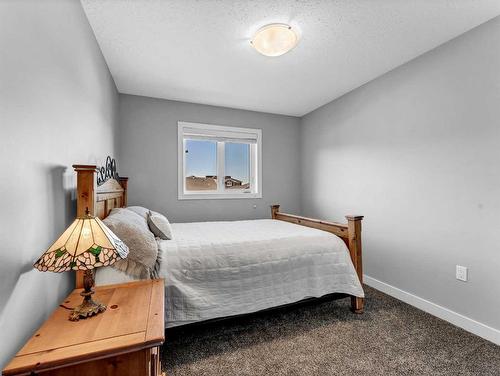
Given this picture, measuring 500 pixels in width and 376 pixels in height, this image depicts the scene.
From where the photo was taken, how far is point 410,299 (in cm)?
254

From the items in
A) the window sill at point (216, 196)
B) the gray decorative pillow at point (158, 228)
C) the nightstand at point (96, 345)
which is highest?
the window sill at point (216, 196)

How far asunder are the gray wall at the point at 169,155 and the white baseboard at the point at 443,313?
203cm

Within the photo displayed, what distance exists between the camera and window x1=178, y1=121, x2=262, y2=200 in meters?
3.76

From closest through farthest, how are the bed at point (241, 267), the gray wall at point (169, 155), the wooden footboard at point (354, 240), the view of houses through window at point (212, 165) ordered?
1. the bed at point (241, 267)
2. the wooden footboard at point (354, 240)
3. the gray wall at point (169, 155)
4. the view of houses through window at point (212, 165)

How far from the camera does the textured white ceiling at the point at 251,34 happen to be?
1.79 meters

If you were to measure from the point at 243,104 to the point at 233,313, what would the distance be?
2.95 m

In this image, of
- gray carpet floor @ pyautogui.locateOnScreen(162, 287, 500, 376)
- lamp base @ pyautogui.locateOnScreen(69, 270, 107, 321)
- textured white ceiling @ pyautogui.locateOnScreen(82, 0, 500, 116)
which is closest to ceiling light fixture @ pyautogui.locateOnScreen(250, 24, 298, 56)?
textured white ceiling @ pyautogui.locateOnScreen(82, 0, 500, 116)

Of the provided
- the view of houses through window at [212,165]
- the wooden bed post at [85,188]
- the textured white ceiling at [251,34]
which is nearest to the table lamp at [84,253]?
the wooden bed post at [85,188]

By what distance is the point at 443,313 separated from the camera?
2.25m

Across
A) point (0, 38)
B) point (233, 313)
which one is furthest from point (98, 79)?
point (233, 313)

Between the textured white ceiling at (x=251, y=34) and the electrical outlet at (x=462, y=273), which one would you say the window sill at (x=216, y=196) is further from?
the electrical outlet at (x=462, y=273)

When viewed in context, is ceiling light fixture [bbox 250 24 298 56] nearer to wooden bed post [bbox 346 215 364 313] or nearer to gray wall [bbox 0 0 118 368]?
gray wall [bbox 0 0 118 368]

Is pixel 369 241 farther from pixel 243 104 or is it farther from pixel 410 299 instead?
pixel 243 104

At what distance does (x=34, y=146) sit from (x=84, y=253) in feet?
1.77
